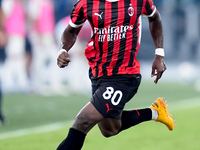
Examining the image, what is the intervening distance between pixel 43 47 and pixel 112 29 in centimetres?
570

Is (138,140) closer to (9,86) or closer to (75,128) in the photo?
(75,128)

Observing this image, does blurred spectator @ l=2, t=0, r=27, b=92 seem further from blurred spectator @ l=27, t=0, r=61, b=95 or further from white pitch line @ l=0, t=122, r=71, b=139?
white pitch line @ l=0, t=122, r=71, b=139

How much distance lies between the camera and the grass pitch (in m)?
6.46

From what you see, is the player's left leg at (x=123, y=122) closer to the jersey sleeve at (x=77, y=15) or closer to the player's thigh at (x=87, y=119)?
the player's thigh at (x=87, y=119)

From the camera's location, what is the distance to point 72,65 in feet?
36.1

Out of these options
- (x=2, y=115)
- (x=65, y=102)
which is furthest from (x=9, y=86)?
(x=2, y=115)

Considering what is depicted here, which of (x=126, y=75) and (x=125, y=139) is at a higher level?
(x=126, y=75)

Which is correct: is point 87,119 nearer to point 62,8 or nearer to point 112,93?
point 112,93

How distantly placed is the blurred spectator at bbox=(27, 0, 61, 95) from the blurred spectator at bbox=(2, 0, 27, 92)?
23cm

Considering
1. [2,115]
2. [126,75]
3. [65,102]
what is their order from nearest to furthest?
1. [126,75]
2. [2,115]
3. [65,102]

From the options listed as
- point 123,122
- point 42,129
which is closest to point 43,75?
point 42,129

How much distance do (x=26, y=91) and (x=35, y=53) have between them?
752 millimetres

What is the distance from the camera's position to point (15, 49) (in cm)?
988

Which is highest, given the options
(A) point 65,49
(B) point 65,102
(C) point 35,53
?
(A) point 65,49
